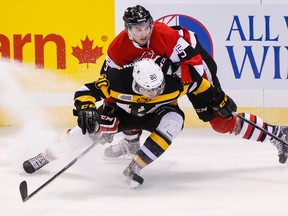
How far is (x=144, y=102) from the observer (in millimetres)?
3625

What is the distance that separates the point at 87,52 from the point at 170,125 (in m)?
2.15

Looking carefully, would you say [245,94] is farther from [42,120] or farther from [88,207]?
[88,207]

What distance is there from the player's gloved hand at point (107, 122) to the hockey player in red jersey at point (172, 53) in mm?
261

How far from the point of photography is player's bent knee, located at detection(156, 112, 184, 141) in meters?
3.53

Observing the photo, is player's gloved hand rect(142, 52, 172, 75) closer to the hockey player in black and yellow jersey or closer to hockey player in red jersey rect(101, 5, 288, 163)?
hockey player in red jersey rect(101, 5, 288, 163)

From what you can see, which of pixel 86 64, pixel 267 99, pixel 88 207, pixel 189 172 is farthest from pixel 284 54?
pixel 88 207

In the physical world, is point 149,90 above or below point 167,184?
above

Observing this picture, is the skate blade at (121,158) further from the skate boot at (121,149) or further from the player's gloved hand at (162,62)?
the player's gloved hand at (162,62)

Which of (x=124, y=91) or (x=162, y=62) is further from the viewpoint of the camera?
(x=162, y=62)

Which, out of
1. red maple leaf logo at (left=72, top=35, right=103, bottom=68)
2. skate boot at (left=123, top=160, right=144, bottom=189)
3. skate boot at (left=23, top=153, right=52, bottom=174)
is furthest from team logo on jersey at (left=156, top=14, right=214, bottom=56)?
skate boot at (left=123, top=160, right=144, bottom=189)

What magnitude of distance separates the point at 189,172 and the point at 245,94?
69.0 inches

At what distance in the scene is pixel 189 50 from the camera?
379 cm

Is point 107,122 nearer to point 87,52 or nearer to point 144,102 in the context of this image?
point 144,102

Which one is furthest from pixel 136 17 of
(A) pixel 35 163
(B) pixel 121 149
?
(B) pixel 121 149
